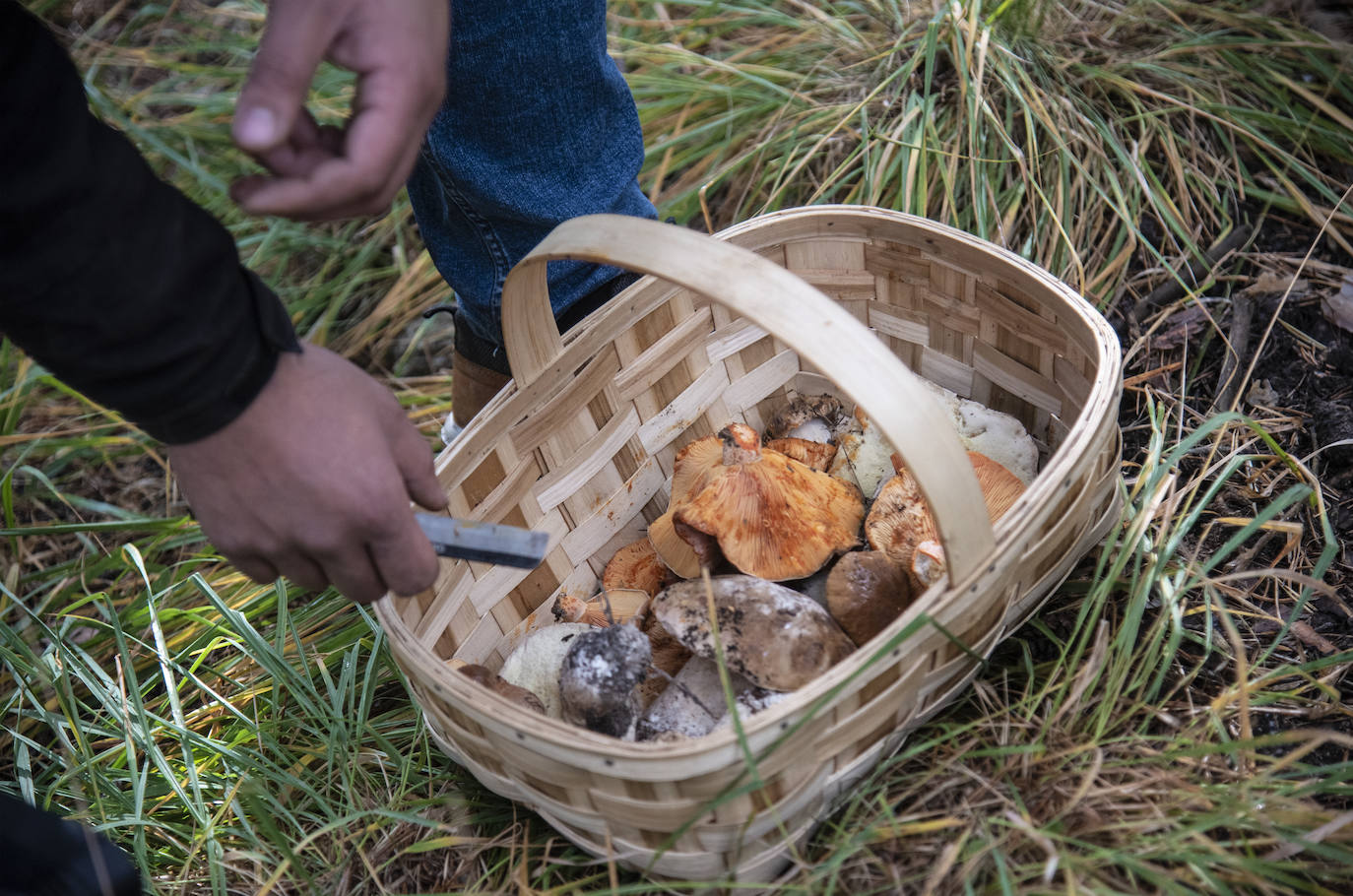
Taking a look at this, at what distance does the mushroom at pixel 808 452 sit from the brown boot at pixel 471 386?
0.52 m

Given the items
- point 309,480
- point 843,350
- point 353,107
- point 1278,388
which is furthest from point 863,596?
point 1278,388

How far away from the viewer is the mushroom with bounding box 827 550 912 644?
3.98 feet

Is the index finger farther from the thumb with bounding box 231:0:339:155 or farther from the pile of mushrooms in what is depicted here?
the pile of mushrooms

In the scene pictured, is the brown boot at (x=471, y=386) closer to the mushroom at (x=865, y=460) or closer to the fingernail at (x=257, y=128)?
the mushroom at (x=865, y=460)

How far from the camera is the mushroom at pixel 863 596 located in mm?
1213

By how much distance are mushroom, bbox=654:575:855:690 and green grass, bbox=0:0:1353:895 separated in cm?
17

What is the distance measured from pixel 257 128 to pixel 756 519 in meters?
0.80

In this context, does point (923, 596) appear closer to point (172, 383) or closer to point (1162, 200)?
point (172, 383)

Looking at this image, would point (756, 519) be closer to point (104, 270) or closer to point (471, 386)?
point (471, 386)

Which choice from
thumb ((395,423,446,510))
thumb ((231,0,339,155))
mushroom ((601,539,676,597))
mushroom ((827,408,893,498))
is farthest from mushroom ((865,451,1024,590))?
thumb ((231,0,339,155))

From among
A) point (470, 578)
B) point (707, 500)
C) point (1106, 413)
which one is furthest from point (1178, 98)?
point (470, 578)

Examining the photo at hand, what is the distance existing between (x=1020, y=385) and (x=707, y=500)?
598mm

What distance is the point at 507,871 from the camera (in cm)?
125

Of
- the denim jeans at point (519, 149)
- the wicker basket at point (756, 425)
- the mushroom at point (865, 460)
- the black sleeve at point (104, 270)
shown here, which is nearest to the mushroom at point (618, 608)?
the wicker basket at point (756, 425)
